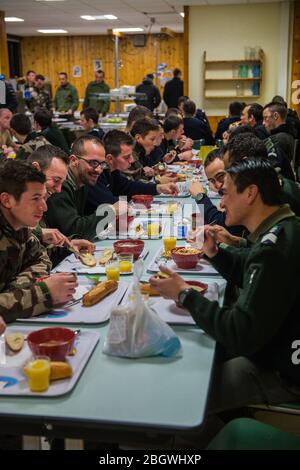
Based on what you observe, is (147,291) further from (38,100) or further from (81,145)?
(38,100)

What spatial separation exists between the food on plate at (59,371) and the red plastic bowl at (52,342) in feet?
0.21

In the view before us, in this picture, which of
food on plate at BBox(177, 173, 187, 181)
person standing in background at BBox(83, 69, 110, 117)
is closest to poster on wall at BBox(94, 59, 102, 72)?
person standing in background at BBox(83, 69, 110, 117)

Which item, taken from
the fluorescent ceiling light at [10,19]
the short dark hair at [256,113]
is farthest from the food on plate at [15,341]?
the fluorescent ceiling light at [10,19]

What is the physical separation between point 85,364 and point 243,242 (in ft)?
4.12

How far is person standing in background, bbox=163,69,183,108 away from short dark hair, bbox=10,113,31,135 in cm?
463

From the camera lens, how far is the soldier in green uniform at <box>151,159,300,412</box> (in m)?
1.65

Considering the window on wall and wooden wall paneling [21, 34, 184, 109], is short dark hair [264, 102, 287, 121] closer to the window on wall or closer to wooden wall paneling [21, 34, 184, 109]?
wooden wall paneling [21, 34, 184, 109]

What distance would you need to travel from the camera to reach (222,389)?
193 centimetres

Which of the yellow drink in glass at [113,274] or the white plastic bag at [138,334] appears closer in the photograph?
the white plastic bag at [138,334]

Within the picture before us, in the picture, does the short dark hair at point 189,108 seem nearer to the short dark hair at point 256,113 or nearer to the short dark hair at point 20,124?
the short dark hair at point 256,113

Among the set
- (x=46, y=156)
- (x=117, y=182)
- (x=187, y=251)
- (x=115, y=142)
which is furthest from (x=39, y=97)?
(x=187, y=251)

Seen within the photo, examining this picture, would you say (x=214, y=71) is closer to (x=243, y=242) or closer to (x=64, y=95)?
(x=64, y=95)

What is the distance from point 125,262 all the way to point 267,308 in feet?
3.06

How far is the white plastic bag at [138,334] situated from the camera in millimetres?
1627
